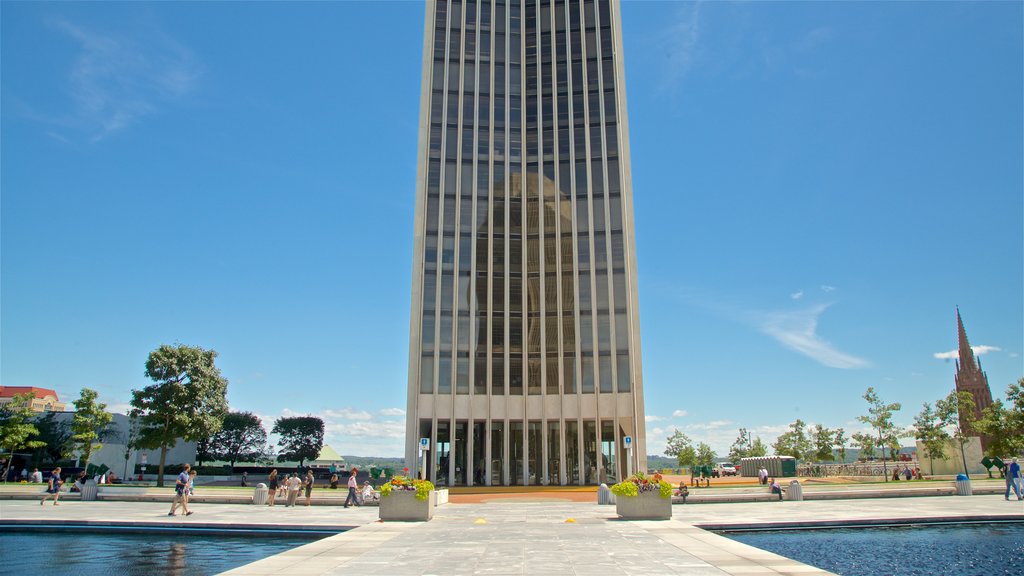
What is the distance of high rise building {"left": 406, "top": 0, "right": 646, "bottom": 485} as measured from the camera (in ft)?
167

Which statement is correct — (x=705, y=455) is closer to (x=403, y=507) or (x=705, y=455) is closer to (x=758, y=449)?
(x=758, y=449)

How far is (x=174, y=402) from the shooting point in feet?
165

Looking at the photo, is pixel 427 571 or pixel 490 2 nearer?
pixel 427 571

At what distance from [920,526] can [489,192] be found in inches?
1639

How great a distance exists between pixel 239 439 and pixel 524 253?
236 ft

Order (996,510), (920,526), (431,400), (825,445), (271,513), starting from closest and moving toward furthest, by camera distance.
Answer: (920,526), (996,510), (271,513), (431,400), (825,445)

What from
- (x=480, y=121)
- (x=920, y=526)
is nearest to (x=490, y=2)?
(x=480, y=121)

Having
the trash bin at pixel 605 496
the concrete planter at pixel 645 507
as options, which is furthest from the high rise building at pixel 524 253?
the concrete planter at pixel 645 507

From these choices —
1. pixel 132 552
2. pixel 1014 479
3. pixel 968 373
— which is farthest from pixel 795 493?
pixel 968 373

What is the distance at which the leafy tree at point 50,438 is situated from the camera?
69.8 m

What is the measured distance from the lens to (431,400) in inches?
1987

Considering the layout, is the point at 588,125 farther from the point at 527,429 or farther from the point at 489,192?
the point at 527,429

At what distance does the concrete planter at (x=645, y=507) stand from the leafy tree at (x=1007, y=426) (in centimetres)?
5111

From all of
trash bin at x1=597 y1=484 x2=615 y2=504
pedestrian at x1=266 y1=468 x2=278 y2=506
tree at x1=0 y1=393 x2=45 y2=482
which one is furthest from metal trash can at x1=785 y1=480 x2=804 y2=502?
tree at x1=0 y1=393 x2=45 y2=482
